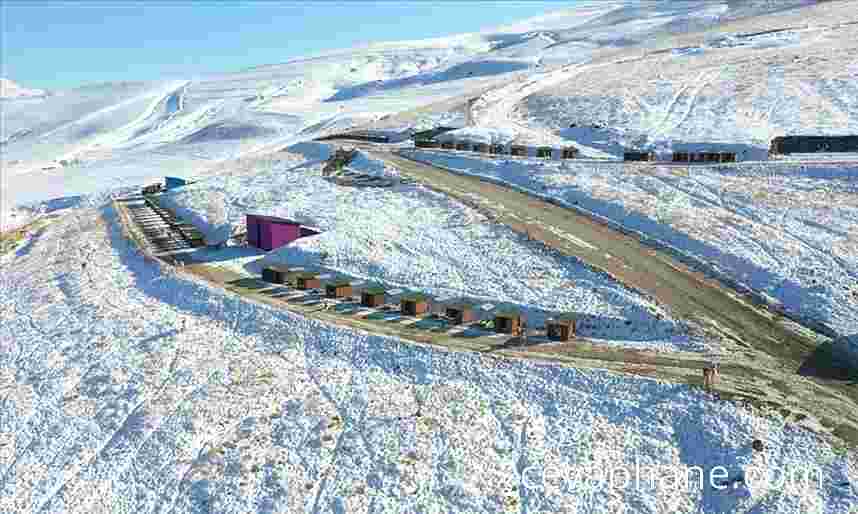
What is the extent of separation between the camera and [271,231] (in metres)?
39.1

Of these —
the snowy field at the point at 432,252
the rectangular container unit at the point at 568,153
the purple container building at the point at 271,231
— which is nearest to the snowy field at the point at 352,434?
the snowy field at the point at 432,252

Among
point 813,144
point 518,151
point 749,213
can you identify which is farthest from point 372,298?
point 813,144

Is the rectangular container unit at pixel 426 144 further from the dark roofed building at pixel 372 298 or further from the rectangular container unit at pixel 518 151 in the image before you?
the dark roofed building at pixel 372 298

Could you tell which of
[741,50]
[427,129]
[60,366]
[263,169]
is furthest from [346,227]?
[741,50]

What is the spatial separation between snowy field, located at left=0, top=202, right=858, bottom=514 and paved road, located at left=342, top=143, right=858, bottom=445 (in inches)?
60.8

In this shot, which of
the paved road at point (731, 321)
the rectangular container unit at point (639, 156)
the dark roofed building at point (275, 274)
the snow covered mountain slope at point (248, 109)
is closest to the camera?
the paved road at point (731, 321)

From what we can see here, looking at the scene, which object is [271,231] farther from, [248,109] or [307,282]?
[248,109]

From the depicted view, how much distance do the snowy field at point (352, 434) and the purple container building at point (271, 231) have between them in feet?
35.8

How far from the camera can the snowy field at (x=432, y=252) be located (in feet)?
85.4

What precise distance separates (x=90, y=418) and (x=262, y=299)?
9615 millimetres

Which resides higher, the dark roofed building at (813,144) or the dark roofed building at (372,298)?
the dark roofed building at (813,144)

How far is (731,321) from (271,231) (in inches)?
1018

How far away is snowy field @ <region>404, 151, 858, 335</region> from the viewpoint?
27344mm

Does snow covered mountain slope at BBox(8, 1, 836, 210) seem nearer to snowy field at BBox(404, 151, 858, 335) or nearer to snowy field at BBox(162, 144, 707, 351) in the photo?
snowy field at BBox(404, 151, 858, 335)
